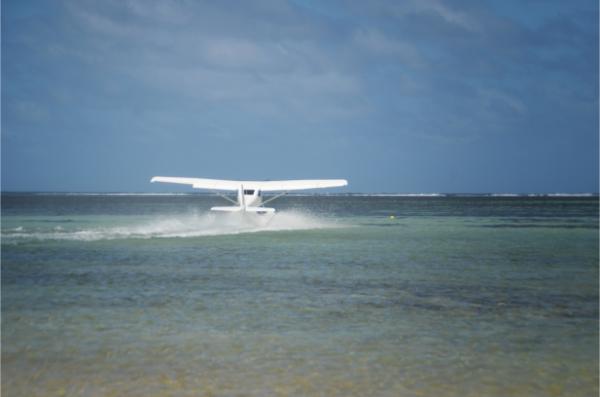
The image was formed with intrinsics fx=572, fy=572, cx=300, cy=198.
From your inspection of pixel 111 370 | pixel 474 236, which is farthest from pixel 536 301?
pixel 474 236

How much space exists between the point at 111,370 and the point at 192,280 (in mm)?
6074

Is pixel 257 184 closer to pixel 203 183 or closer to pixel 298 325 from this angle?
pixel 203 183

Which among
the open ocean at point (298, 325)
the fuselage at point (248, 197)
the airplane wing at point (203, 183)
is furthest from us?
Answer: the airplane wing at point (203, 183)

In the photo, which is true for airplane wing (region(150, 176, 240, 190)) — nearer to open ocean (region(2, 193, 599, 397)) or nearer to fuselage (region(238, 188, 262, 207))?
fuselage (region(238, 188, 262, 207))

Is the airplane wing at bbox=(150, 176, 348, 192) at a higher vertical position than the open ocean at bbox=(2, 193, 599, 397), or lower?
higher

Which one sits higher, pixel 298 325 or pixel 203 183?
pixel 203 183

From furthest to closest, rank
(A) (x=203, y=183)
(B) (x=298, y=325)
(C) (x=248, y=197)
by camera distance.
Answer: (A) (x=203, y=183) < (C) (x=248, y=197) < (B) (x=298, y=325)

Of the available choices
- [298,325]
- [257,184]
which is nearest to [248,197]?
[257,184]

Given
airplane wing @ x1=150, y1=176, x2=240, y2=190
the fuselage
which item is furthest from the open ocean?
airplane wing @ x1=150, y1=176, x2=240, y2=190

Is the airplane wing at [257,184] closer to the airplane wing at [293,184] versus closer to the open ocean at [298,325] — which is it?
the airplane wing at [293,184]

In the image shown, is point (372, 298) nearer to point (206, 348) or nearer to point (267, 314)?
point (267, 314)

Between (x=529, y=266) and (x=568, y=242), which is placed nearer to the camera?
(x=529, y=266)

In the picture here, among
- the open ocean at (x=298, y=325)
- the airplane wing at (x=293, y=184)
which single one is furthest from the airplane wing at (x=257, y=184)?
the open ocean at (x=298, y=325)

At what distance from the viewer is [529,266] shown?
48.2 feet
